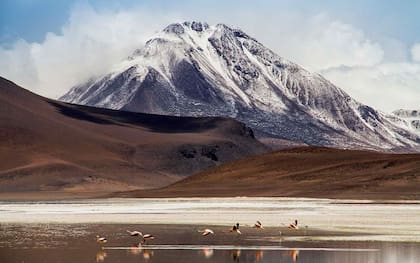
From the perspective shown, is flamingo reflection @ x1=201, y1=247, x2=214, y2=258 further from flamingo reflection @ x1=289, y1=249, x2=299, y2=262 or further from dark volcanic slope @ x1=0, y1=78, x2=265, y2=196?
dark volcanic slope @ x1=0, y1=78, x2=265, y2=196

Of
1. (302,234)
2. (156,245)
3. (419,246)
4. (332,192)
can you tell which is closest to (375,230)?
(302,234)

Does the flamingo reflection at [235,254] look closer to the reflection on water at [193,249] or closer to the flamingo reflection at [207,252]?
the reflection on water at [193,249]

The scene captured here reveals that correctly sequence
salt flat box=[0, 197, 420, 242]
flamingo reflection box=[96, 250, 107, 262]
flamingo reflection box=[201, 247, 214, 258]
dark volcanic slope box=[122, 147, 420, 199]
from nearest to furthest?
flamingo reflection box=[96, 250, 107, 262], flamingo reflection box=[201, 247, 214, 258], salt flat box=[0, 197, 420, 242], dark volcanic slope box=[122, 147, 420, 199]

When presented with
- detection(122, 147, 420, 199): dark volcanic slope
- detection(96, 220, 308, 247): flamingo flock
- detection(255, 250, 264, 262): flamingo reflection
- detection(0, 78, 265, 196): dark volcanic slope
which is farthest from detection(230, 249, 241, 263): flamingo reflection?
detection(0, 78, 265, 196): dark volcanic slope

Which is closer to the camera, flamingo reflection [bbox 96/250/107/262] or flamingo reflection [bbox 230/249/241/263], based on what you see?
flamingo reflection [bbox 96/250/107/262]

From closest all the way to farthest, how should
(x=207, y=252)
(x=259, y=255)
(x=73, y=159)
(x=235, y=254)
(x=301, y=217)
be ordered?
(x=259, y=255) < (x=235, y=254) < (x=207, y=252) < (x=301, y=217) < (x=73, y=159)

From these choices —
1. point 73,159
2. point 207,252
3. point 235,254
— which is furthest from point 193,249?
point 73,159

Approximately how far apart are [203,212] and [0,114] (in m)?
138

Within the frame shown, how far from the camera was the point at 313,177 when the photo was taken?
93.8m

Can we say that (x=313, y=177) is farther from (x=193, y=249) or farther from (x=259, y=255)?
(x=259, y=255)

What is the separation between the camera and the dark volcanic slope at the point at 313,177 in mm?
80250

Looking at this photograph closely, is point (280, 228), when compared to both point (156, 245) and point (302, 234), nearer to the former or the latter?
point (302, 234)

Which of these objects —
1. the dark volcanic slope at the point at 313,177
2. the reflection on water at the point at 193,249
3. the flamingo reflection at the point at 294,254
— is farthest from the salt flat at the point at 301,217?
the dark volcanic slope at the point at 313,177

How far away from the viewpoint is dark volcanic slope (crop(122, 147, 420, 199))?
263ft
